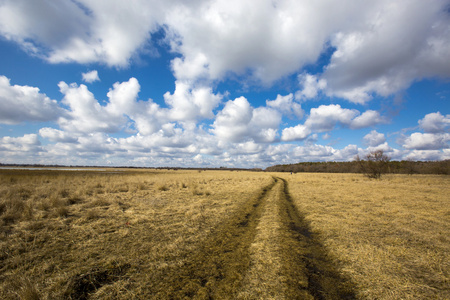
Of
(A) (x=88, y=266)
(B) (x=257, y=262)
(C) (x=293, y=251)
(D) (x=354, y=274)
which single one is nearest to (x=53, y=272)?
(A) (x=88, y=266)

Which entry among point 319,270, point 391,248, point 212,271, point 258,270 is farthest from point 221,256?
point 391,248

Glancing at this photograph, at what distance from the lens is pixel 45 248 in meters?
6.11

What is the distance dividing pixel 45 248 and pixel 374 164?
46.6 metres

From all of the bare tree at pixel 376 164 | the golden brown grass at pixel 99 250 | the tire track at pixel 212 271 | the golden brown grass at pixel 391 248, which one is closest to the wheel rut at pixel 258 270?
the tire track at pixel 212 271

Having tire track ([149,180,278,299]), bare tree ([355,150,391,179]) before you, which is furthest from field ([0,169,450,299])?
bare tree ([355,150,391,179])

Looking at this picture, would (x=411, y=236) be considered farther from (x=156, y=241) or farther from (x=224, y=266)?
(x=156, y=241)

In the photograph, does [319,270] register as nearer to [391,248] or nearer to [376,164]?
A: [391,248]

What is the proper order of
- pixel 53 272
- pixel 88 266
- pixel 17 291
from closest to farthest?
pixel 17 291, pixel 53 272, pixel 88 266

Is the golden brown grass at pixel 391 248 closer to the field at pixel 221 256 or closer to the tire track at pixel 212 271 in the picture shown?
the field at pixel 221 256

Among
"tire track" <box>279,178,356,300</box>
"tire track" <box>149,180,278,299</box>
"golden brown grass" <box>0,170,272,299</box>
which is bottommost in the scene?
"tire track" <box>279,178,356,300</box>

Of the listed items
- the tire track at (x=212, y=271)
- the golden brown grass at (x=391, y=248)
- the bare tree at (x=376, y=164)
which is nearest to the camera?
the tire track at (x=212, y=271)

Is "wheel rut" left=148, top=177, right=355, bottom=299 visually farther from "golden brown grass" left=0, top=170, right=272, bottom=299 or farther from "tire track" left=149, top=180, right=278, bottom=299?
"golden brown grass" left=0, top=170, right=272, bottom=299

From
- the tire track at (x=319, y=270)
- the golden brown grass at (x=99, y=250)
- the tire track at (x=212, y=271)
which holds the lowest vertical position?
the tire track at (x=319, y=270)

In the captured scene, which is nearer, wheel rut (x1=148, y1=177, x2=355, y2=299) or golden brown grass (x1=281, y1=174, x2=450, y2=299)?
wheel rut (x1=148, y1=177, x2=355, y2=299)
